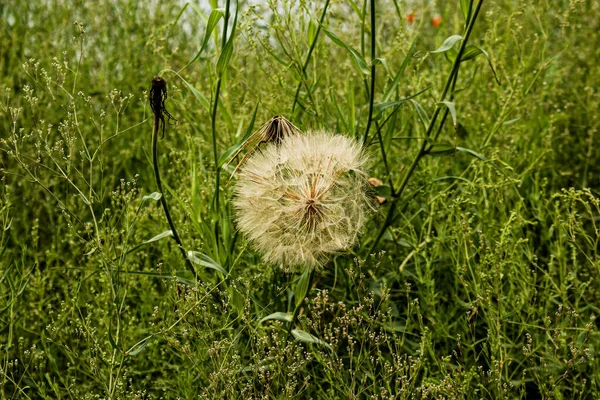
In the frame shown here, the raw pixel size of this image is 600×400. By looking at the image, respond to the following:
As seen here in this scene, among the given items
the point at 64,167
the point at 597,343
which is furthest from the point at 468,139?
the point at 64,167

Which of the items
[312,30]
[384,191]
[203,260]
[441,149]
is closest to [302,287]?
[203,260]

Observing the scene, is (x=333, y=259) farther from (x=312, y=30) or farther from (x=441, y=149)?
(x=312, y=30)

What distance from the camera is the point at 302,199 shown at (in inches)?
87.7

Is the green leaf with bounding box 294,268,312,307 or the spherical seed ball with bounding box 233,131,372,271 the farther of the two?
the green leaf with bounding box 294,268,312,307

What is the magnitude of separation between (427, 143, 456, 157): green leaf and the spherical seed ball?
32cm

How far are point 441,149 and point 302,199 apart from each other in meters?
0.54

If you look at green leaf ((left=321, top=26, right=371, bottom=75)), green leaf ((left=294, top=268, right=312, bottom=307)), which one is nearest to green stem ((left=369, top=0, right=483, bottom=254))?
green leaf ((left=321, top=26, right=371, bottom=75))

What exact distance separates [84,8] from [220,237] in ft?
8.10

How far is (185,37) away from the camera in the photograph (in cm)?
453

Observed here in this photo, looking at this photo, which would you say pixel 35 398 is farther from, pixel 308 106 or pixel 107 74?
pixel 107 74

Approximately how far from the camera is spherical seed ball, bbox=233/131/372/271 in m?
2.24

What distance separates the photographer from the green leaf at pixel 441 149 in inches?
96.7

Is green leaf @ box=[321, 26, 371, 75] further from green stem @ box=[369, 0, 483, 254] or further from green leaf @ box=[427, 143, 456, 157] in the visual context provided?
green leaf @ box=[427, 143, 456, 157]

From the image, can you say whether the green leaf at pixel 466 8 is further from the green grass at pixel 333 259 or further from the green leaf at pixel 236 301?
the green leaf at pixel 236 301
